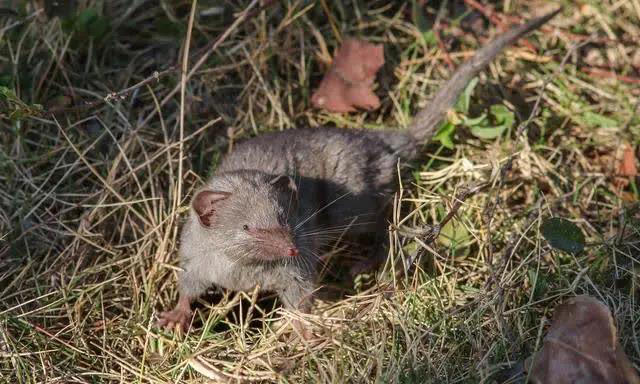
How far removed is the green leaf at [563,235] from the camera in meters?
4.03

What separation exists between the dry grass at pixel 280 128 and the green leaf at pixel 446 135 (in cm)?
13

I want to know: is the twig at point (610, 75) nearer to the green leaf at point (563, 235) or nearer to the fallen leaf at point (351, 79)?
the fallen leaf at point (351, 79)

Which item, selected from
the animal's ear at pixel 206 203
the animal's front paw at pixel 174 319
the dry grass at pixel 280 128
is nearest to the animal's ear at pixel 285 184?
the animal's ear at pixel 206 203

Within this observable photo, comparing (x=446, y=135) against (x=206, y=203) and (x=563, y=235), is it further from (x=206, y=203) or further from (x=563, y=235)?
(x=206, y=203)

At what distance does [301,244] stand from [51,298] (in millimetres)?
1538

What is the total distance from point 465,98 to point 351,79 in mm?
887

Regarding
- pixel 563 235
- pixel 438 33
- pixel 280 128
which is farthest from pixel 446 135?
pixel 563 235

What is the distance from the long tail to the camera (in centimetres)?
502

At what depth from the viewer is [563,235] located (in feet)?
13.4

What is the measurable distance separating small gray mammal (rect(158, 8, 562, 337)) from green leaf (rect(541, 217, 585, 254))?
1.23m

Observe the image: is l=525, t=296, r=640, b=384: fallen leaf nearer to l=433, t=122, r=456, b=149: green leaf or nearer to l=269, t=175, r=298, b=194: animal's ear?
l=269, t=175, r=298, b=194: animal's ear

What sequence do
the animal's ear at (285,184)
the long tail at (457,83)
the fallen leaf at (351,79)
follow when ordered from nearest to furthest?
the animal's ear at (285,184), the long tail at (457,83), the fallen leaf at (351,79)

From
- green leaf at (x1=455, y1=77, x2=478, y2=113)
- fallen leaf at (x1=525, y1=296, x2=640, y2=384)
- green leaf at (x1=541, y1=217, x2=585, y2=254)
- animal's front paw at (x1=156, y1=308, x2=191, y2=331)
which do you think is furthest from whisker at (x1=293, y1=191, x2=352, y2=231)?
fallen leaf at (x1=525, y1=296, x2=640, y2=384)

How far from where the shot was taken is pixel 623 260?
4.22 m
